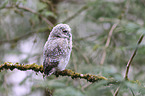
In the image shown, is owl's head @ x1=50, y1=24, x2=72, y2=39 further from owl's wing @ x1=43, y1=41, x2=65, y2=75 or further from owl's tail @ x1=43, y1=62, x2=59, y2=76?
owl's tail @ x1=43, y1=62, x2=59, y2=76

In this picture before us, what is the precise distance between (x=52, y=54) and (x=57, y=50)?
8 cm

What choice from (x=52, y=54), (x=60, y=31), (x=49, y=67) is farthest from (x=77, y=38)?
(x=49, y=67)

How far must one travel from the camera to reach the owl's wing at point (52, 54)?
2.04 m

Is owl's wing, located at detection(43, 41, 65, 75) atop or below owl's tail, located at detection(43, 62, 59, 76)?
atop

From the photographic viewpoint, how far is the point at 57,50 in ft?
6.99

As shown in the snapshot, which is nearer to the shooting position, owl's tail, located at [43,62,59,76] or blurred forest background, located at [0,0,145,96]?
owl's tail, located at [43,62,59,76]

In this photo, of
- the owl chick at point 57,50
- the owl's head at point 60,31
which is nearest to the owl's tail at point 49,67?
the owl chick at point 57,50

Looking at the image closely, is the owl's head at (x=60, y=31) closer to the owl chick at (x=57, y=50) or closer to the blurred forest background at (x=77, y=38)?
the owl chick at (x=57, y=50)

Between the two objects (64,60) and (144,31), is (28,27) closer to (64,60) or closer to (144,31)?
(64,60)

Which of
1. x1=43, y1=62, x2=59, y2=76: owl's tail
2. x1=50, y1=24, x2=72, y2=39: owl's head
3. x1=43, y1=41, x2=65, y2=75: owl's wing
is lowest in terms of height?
x1=43, y1=62, x2=59, y2=76: owl's tail

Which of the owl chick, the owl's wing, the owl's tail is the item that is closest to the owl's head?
the owl chick

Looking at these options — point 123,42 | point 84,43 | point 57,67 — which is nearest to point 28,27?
point 84,43

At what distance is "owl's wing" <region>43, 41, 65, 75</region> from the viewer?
6.68 feet

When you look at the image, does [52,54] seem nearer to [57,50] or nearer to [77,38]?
[57,50]
